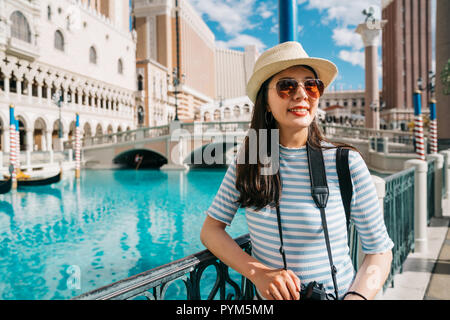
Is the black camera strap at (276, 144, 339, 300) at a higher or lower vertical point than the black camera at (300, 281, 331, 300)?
higher

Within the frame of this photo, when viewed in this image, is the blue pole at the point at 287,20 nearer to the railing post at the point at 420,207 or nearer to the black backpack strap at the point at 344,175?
the black backpack strap at the point at 344,175

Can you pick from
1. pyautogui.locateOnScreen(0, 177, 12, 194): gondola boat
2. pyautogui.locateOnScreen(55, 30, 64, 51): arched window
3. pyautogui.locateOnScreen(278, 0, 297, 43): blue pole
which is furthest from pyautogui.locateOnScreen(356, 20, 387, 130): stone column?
pyautogui.locateOnScreen(278, 0, 297, 43): blue pole

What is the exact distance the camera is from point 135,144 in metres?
23.5

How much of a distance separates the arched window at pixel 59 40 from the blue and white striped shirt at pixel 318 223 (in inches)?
1196

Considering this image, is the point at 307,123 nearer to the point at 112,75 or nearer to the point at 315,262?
the point at 315,262

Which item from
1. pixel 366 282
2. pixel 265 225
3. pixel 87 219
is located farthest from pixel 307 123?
pixel 87 219

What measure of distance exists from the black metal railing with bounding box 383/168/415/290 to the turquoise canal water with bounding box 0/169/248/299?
2938mm

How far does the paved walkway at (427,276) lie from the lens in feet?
9.80

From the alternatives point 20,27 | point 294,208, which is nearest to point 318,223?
point 294,208

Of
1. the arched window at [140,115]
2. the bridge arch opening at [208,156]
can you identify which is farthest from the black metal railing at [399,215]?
the arched window at [140,115]

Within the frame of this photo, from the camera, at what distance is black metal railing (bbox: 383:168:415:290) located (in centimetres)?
315

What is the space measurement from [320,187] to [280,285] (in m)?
0.33

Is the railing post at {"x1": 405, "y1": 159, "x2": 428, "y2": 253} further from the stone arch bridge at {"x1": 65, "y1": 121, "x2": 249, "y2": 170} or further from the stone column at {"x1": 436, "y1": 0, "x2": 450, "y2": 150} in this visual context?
the stone arch bridge at {"x1": 65, "y1": 121, "x2": 249, "y2": 170}
